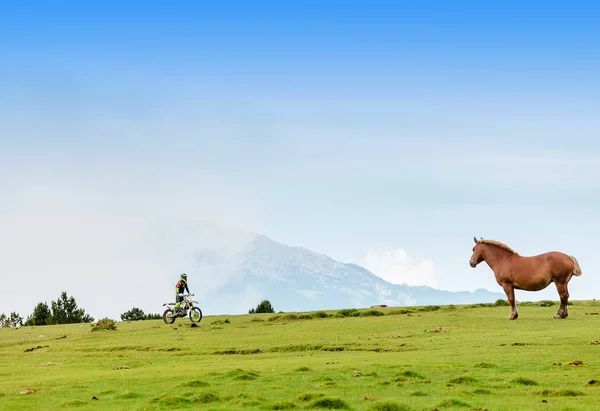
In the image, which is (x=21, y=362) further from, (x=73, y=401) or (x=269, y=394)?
(x=269, y=394)

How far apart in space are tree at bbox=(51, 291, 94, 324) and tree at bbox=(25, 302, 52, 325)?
76 centimetres

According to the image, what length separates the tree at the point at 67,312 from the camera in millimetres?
68062

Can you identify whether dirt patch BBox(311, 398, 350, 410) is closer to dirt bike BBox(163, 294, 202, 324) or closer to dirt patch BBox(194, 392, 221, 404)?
dirt patch BBox(194, 392, 221, 404)

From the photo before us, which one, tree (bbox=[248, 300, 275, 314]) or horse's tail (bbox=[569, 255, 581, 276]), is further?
tree (bbox=[248, 300, 275, 314])

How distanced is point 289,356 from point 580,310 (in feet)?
62.4

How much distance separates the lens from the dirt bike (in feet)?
150

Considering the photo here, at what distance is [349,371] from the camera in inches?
825

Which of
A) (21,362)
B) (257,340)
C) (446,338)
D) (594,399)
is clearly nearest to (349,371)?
(594,399)

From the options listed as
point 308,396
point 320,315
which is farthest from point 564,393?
point 320,315

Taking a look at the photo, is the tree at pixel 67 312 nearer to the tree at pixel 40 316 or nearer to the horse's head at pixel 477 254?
the tree at pixel 40 316

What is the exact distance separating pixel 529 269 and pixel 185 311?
2021cm

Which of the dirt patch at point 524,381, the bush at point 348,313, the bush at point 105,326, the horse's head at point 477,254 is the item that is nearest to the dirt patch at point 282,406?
the dirt patch at point 524,381

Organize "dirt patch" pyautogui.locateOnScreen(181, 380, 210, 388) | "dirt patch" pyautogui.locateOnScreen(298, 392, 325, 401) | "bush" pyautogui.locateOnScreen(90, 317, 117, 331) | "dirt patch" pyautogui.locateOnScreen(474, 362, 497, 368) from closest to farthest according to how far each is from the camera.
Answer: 1. "dirt patch" pyautogui.locateOnScreen(298, 392, 325, 401)
2. "dirt patch" pyautogui.locateOnScreen(181, 380, 210, 388)
3. "dirt patch" pyautogui.locateOnScreen(474, 362, 497, 368)
4. "bush" pyautogui.locateOnScreen(90, 317, 117, 331)

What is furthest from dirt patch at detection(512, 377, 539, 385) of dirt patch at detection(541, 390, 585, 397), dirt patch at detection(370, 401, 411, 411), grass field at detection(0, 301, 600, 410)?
dirt patch at detection(370, 401, 411, 411)
